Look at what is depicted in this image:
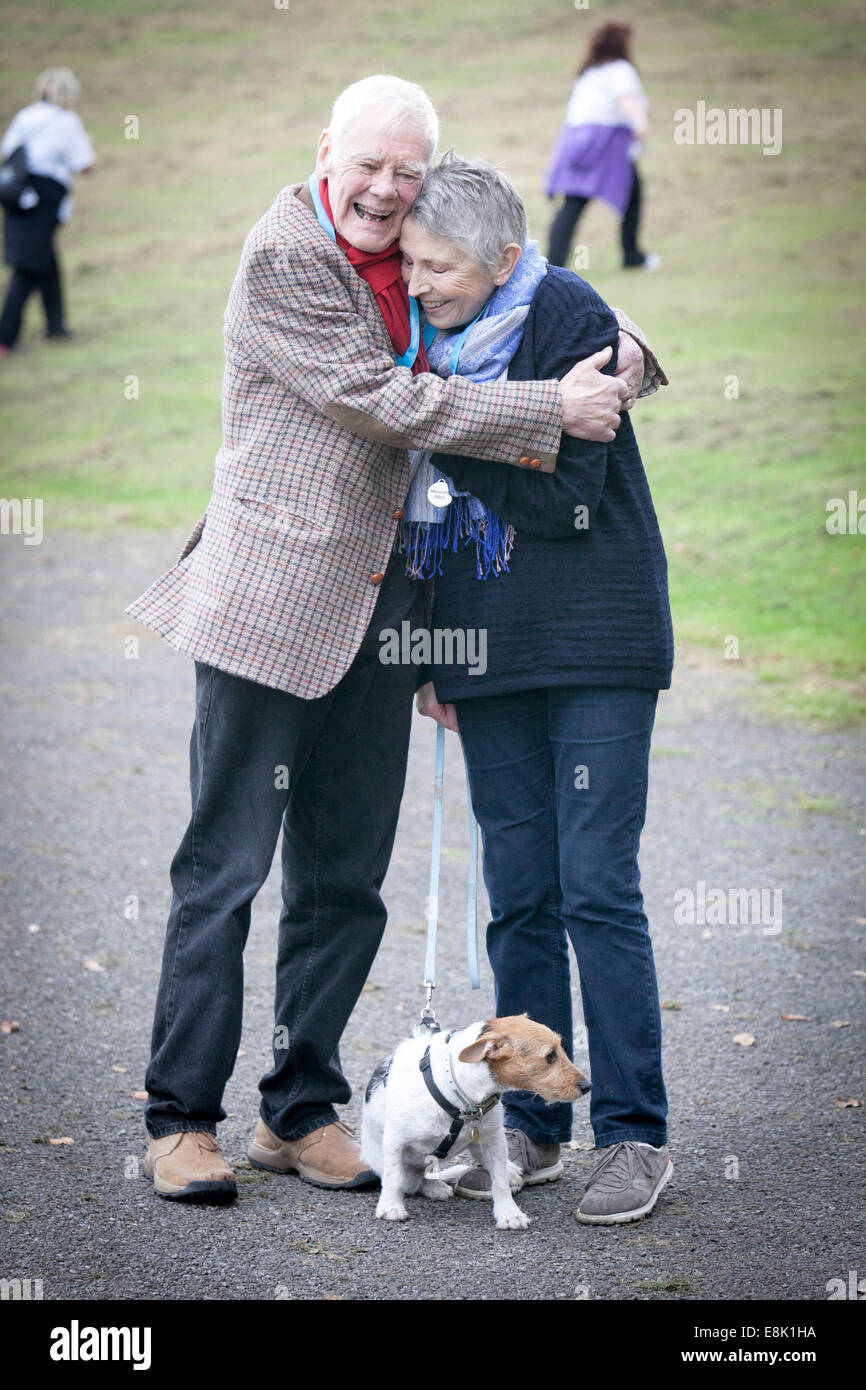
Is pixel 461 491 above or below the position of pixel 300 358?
below

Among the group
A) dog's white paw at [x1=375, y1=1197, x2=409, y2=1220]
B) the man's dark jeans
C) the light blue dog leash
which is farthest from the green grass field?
dog's white paw at [x1=375, y1=1197, x2=409, y2=1220]

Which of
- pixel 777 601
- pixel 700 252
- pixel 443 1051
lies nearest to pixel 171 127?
pixel 700 252

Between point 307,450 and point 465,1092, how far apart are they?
1.47 m

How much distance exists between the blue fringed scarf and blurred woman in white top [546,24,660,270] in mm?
9783

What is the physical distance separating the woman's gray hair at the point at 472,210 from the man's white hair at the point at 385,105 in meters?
0.12

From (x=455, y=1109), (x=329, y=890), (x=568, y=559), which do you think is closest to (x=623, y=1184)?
(x=455, y=1109)

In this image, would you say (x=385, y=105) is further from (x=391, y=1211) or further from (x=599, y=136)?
(x=599, y=136)

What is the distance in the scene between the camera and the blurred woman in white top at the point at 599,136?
1267 cm

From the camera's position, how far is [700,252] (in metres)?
15.2

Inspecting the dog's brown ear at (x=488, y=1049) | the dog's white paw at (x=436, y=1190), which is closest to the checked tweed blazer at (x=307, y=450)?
the dog's brown ear at (x=488, y=1049)

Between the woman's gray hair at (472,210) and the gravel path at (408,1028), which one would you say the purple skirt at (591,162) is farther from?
the woman's gray hair at (472,210)

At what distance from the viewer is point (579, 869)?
3391mm

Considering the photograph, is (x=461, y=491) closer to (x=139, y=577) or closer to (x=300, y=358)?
(x=300, y=358)

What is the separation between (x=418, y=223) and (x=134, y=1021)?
2.58m
